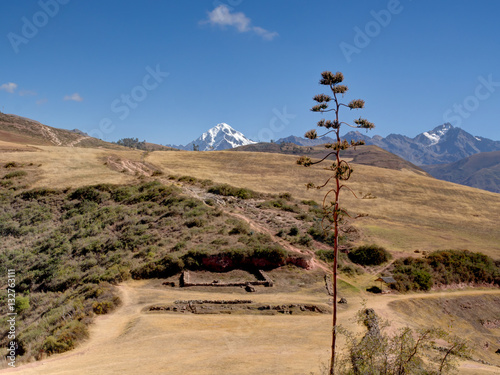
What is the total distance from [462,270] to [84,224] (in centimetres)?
3428

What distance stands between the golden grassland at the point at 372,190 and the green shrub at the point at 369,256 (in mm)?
2901

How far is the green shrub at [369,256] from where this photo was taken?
1052 inches

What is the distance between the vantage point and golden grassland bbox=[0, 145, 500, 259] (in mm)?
36206

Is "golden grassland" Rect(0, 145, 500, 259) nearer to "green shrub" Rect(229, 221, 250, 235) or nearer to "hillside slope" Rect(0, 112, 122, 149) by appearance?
"green shrub" Rect(229, 221, 250, 235)

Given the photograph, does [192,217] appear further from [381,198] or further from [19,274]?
[381,198]

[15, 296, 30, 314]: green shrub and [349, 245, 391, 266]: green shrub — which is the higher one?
[349, 245, 391, 266]: green shrub

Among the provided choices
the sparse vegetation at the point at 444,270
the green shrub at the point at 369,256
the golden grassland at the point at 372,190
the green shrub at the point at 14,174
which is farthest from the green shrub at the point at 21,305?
the green shrub at the point at 14,174

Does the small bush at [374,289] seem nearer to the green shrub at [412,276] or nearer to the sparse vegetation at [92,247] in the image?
the green shrub at [412,276]

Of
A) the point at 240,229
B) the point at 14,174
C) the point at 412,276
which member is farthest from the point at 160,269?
the point at 14,174

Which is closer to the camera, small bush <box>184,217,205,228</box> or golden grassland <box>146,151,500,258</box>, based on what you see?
small bush <box>184,217,205,228</box>

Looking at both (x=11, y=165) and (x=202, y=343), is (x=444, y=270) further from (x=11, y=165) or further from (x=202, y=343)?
(x=11, y=165)

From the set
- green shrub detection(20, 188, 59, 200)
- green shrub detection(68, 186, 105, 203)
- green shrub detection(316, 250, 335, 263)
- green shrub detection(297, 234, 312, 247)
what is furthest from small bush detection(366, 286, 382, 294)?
green shrub detection(20, 188, 59, 200)

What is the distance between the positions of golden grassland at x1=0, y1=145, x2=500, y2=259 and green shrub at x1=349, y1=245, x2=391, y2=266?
2901mm

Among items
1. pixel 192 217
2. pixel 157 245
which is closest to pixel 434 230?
pixel 192 217
